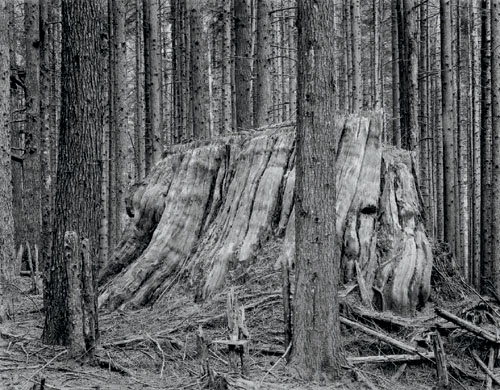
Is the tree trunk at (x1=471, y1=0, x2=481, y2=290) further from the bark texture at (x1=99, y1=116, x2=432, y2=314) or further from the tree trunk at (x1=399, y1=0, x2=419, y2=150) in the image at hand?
the bark texture at (x1=99, y1=116, x2=432, y2=314)

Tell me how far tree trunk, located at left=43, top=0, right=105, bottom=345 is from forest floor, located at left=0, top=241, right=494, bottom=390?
25.6 inches

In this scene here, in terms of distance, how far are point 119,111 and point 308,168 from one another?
942 centimetres

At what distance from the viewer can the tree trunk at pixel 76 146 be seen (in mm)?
4980

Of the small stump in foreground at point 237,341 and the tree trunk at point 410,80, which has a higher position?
the tree trunk at point 410,80

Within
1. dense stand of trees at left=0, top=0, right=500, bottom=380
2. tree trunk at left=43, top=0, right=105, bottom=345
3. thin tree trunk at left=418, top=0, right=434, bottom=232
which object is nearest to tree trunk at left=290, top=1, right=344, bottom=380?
dense stand of trees at left=0, top=0, right=500, bottom=380

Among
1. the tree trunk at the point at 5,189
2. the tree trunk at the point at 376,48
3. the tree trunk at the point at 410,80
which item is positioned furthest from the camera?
the tree trunk at the point at 376,48

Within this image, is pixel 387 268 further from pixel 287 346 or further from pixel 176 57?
pixel 176 57

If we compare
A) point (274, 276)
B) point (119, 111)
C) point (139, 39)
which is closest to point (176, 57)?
point (139, 39)

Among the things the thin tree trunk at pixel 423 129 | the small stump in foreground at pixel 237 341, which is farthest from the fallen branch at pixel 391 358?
the thin tree trunk at pixel 423 129

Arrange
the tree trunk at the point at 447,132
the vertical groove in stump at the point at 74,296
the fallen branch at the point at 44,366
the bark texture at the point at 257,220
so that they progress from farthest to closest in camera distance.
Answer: the tree trunk at the point at 447,132, the bark texture at the point at 257,220, the vertical groove in stump at the point at 74,296, the fallen branch at the point at 44,366

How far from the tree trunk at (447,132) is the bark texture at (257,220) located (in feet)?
16.3

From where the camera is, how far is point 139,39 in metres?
21.1

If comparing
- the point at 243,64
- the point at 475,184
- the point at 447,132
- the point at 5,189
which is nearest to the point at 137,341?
the point at 5,189

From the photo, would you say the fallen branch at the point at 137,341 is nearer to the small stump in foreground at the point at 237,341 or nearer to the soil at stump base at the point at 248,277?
the soil at stump base at the point at 248,277
